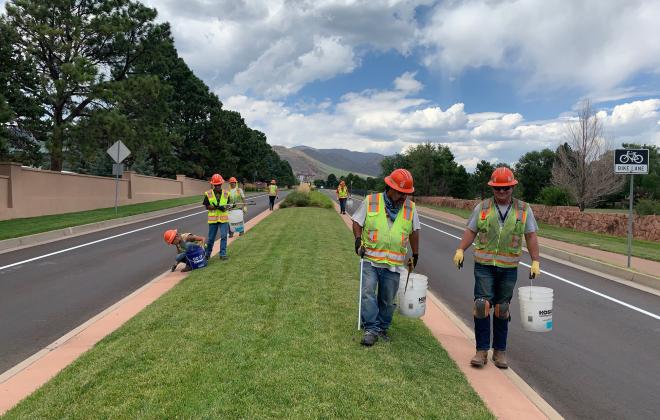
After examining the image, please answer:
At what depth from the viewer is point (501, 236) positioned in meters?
4.76

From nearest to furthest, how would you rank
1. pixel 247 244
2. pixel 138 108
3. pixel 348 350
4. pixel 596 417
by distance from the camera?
pixel 596 417, pixel 348 350, pixel 247 244, pixel 138 108

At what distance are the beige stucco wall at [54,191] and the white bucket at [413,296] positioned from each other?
1836cm

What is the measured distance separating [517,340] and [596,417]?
6.70ft

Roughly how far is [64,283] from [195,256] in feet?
7.70

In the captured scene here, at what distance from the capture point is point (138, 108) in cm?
2941

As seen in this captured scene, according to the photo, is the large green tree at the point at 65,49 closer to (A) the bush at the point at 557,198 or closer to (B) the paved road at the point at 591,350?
(B) the paved road at the point at 591,350

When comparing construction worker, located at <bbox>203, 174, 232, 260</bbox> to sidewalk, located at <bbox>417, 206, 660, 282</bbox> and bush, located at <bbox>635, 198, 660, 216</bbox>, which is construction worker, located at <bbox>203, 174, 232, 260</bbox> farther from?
bush, located at <bbox>635, 198, 660, 216</bbox>

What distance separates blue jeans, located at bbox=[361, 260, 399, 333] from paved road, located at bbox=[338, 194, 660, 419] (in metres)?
1.51

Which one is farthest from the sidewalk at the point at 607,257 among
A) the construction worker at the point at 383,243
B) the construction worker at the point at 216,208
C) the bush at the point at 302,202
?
the bush at the point at 302,202

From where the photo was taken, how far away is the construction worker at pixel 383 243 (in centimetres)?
503

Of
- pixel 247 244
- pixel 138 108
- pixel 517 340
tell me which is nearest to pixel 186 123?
pixel 138 108

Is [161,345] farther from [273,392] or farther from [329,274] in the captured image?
[329,274]

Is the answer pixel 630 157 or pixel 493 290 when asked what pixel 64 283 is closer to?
pixel 493 290

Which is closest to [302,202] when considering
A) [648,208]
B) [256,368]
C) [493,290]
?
[648,208]
